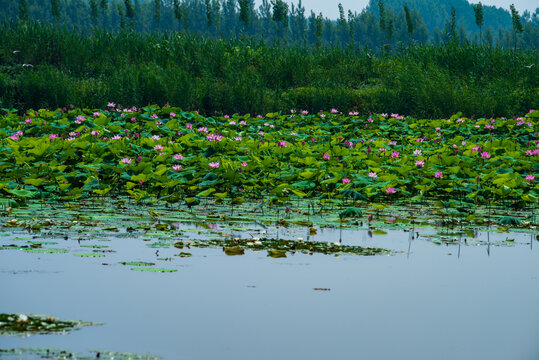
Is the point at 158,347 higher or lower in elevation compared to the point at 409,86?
lower

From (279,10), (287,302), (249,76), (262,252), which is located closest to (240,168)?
(262,252)

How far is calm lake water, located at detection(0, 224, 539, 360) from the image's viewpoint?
2.52 meters

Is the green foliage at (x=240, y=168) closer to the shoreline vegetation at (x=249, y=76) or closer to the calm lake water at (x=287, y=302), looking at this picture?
the calm lake water at (x=287, y=302)

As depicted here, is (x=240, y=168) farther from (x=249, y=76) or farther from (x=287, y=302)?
(x=249, y=76)

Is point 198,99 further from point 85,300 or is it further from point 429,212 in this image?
point 85,300

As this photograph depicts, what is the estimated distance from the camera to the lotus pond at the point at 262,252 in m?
2.61

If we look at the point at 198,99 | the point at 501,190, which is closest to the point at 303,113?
the point at 198,99

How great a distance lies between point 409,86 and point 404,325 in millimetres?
11873

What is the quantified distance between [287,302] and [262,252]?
995 mm

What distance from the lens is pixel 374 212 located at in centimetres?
545

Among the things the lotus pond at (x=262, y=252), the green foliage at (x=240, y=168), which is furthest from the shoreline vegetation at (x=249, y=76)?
the lotus pond at (x=262, y=252)

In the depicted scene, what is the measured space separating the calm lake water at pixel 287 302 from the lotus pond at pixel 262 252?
0.01 meters

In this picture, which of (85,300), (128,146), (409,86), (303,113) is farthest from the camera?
(409,86)

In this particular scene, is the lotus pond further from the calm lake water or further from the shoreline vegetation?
the shoreline vegetation
